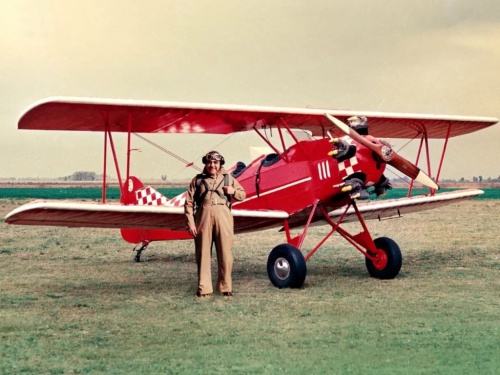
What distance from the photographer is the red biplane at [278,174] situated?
29.6 feet

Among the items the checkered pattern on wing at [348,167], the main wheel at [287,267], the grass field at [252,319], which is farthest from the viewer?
the checkered pattern on wing at [348,167]

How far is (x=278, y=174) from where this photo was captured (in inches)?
404

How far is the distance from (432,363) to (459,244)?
10.6m

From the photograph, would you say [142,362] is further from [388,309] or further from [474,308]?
[474,308]

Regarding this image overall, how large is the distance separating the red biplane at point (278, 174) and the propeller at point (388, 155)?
1 centimetres

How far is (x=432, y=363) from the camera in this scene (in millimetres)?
4961

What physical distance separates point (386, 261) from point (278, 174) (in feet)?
6.59

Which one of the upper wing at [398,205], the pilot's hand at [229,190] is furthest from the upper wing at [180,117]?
the pilot's hand at [229,190]

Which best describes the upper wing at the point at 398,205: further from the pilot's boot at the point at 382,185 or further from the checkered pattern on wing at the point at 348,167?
the checkered pattern on wing at the point at 348,167

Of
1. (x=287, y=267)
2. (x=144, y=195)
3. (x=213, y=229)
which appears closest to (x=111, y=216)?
(x=213, y=229)

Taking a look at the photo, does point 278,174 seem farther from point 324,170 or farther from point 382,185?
point 382,185

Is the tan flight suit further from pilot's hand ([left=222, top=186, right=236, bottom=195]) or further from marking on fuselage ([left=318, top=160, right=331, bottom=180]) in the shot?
marking on fuselage ([left=318, top=160, right=331, bottom=180])

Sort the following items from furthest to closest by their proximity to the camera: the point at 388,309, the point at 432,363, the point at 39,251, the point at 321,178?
the point at 39,251 → the point at 321,178 → the point at 388,309 → the point at 432,363

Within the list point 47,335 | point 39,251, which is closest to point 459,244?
point 39,251
